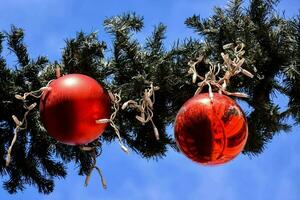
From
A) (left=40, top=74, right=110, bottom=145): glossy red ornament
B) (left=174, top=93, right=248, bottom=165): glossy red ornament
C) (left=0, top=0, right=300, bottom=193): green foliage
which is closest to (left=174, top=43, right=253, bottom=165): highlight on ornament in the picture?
(left=174, top=93, right=248, bottom=165): glossy red ornament

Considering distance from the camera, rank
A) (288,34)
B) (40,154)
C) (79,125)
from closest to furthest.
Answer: (79,125), (288,34), (40,154)

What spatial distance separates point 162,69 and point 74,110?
71 centimetres

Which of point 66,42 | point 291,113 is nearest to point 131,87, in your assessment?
point 66,42

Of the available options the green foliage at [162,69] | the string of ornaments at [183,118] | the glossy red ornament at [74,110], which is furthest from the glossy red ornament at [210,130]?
the green foliage at [162,69]

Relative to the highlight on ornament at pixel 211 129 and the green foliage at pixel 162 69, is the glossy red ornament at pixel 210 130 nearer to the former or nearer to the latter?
the highlight on ornament at pixel 211 129

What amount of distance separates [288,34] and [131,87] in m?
0.78

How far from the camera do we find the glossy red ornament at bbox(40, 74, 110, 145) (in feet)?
7.68

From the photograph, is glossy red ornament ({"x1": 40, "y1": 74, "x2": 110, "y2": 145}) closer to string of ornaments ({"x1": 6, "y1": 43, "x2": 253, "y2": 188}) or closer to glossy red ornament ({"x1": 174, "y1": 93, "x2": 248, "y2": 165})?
string of ornaments ({"x1": 6, "y1": 43, "x2": 253, "y2": 188})

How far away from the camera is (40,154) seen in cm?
334

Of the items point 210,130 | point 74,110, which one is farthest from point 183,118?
point 74,110

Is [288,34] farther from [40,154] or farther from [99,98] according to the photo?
[40,154]

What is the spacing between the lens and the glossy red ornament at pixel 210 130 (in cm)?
223

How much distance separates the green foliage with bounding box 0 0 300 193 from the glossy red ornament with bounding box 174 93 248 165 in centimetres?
61

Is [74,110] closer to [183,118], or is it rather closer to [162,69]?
[183,118]
